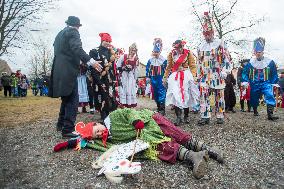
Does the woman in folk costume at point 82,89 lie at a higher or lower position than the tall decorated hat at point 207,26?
lower

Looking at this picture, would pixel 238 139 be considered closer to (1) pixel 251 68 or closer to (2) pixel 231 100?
(1) pixel 251 68

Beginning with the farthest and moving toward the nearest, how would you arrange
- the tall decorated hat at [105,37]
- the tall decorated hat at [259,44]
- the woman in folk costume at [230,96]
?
the woman in folk costume at [230,96] → the tall decorated hat at [259,44] → the tall decorated hat at [105,37]

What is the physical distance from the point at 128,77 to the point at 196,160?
5613 millimetres

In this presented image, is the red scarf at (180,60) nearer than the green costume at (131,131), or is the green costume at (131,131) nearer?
the green costume at (131,131)

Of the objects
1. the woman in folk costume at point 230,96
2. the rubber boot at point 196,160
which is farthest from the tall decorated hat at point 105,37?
the woman in folk costume at point 230,96

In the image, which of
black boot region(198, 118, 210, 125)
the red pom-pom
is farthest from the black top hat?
black boot region(198, 118, 210, 125)

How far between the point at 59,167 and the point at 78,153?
19.2 inches

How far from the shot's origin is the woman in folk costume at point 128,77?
9406 mm

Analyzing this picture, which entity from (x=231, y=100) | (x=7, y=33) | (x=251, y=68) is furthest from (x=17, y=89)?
(x=251, y=68)

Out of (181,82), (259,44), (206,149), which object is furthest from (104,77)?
(259,44)

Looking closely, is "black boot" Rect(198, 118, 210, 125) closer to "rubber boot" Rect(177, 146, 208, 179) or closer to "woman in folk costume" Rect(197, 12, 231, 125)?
"woman in folk costume" Rect(197, 12, 231, 125)

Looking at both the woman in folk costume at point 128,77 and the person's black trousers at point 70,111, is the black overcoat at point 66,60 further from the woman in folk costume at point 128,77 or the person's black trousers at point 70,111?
the woman in folk costume at point 128,77

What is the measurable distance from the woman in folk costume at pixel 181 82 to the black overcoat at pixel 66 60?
2.35 metres

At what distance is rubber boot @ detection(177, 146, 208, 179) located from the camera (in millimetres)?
4125
